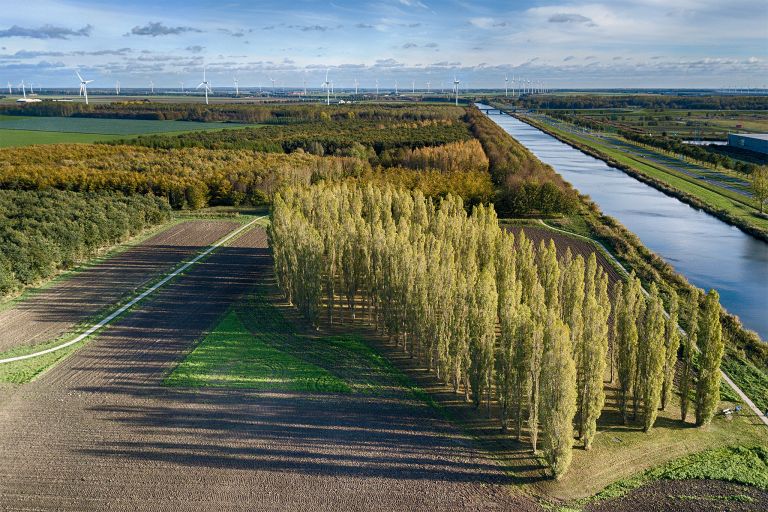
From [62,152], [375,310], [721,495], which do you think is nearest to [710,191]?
[375,310]

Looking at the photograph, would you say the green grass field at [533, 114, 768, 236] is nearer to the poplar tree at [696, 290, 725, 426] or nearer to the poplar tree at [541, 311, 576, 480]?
the poplar tree at [696, 290, 725, 426]

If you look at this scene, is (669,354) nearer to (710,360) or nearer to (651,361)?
(651,361)

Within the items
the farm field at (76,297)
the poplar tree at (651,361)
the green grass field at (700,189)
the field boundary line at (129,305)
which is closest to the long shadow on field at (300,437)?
the poplar tree at (651,361)

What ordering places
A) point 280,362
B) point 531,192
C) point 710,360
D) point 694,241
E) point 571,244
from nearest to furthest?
1. point 710,360
2. point 280,362
3. point 571,244
4. point 694,241
5. point 531,192

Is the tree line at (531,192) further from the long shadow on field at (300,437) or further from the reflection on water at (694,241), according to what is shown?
the long shadow on field at (300,437)

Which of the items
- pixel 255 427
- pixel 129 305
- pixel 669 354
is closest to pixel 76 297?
pixel 129 305

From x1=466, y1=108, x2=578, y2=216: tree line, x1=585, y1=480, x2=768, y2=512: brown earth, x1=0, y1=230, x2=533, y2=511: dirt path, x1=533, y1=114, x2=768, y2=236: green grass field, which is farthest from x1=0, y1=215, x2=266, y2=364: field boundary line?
x1=533, y1=114, x2=768, y2=236: green grass field
